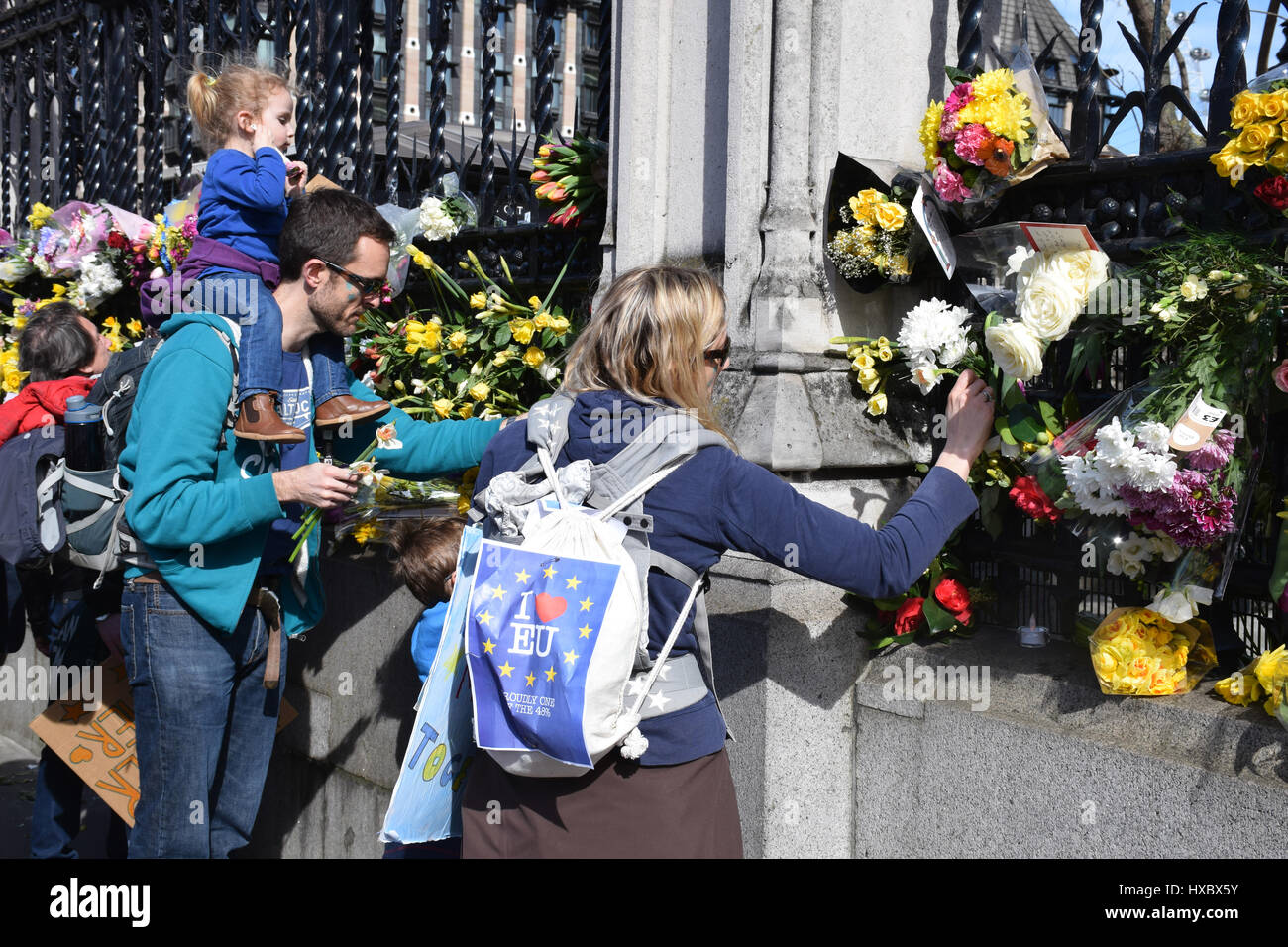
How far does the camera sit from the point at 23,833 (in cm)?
539

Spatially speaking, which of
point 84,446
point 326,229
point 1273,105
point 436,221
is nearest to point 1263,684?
point 1273,105

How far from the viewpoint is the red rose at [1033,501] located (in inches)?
113

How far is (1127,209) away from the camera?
2918 millimetres

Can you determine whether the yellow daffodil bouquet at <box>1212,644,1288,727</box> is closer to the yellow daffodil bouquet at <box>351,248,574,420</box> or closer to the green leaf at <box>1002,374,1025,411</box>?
the green leaf at <box>1002,374,1025,411</box>

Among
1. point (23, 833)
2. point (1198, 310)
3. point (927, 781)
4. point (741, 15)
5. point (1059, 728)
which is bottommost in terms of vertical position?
point (23, 833)

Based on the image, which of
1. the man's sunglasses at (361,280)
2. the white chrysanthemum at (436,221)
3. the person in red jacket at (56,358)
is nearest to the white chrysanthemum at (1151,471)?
the man's sunglasses at (361,280)

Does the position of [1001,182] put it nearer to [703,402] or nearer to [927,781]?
[703,402]

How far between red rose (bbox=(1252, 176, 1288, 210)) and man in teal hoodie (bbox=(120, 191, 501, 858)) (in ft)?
6.76

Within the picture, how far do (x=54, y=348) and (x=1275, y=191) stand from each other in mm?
4192

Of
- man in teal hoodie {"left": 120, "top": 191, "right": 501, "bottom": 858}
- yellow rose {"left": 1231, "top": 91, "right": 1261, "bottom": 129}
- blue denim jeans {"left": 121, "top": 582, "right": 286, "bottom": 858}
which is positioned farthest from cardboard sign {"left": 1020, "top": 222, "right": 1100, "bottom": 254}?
blue denim jeans {"left": 121, "top": 582, "right": 286, "bottom": 858}

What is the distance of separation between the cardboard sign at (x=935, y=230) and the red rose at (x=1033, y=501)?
0.59 metres

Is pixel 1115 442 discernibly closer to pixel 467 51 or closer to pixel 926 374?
pixel 926 374

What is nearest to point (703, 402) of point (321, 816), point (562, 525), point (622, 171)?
point (562, 525)

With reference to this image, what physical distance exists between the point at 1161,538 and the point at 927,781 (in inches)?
34.0
